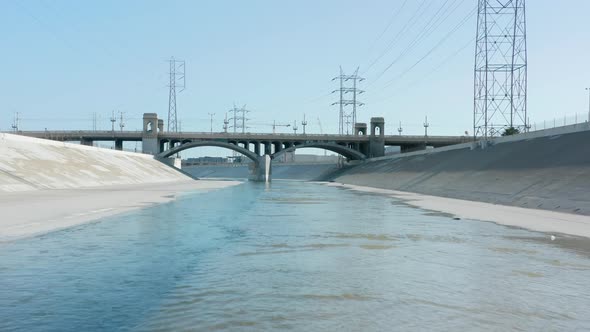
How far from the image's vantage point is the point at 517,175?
51.7 metres

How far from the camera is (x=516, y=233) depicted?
24.2 meters

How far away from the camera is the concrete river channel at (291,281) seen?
9586 millimetres

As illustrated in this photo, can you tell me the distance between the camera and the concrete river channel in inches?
377

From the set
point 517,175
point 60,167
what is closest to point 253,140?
point 60,167

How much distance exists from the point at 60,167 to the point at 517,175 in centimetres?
5871

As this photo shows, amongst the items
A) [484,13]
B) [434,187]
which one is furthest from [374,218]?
[484,13]

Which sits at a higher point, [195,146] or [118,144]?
[118,144]

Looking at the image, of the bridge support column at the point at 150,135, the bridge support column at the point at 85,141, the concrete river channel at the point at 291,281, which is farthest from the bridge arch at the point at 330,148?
the concrete river channel at the point at 291,281

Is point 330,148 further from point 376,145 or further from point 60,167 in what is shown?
point 60,167

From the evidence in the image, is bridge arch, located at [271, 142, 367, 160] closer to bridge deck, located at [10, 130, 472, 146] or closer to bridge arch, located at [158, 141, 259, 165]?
bridge deck, located at [10, 130, 472, 146]

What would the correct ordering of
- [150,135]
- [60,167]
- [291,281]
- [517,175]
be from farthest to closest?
[150,135] < [60,167] < [517,175] < [291,281]

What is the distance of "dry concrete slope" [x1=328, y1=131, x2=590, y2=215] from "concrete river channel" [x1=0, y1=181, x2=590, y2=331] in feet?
59.6

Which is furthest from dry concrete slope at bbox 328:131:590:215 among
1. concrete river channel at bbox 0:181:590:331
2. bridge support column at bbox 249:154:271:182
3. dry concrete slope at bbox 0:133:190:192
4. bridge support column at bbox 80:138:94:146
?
bridge support column at bbox 80:138:94:146

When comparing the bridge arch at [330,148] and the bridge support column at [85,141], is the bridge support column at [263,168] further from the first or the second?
the bridge support column at [85,141]
